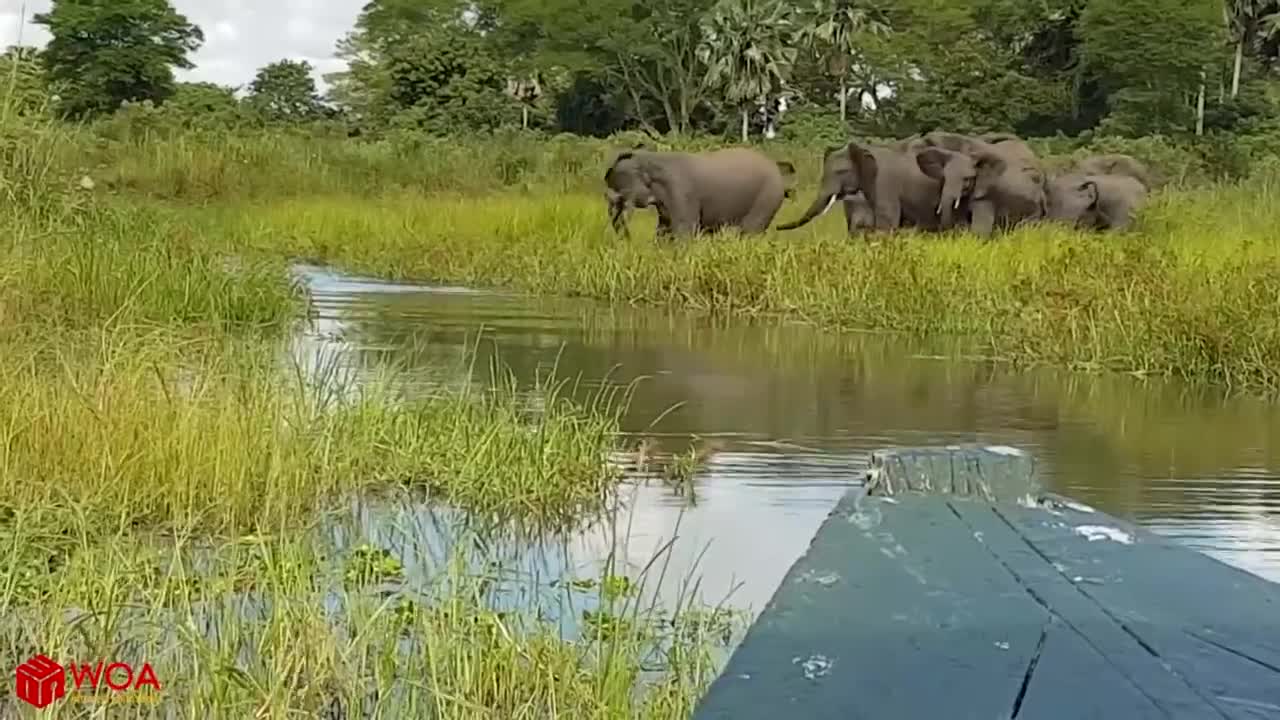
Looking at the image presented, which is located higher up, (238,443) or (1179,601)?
(1179,601)

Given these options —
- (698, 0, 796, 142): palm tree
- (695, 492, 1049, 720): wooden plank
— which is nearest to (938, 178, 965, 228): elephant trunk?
(695, 492, 1049, 720): wooden plank

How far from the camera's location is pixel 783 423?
7.07m

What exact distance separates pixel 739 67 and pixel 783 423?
121 ft

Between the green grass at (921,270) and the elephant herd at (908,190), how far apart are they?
18.4 inches

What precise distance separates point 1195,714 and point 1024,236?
41.2ft

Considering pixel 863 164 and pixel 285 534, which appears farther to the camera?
pixel 863 164

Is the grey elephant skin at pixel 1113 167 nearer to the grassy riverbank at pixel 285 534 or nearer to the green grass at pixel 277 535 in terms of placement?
the grassy riverbank at pixel 285 534

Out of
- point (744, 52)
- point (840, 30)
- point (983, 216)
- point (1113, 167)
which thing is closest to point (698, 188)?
point (983, 216)

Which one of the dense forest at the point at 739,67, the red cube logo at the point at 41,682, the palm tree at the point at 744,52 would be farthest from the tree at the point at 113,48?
the red cube logo at the point at 41,682

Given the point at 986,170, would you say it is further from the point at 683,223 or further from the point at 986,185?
the point at 683,223

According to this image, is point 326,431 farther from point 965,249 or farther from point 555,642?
point 965,249

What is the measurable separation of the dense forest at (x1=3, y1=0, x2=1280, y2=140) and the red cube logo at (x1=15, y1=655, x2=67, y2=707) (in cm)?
2630

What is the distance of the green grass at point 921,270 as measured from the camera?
8633mm

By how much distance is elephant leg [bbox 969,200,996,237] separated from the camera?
16.7 metres
